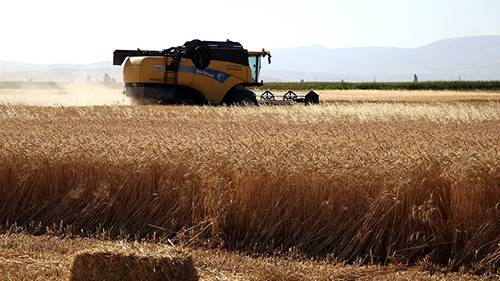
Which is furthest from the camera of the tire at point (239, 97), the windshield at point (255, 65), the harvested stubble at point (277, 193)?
the windshield at point (255, 65)

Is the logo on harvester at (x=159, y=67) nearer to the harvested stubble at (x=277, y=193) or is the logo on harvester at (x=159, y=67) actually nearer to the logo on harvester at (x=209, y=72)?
the logo on harvester at (x=209, y=72)

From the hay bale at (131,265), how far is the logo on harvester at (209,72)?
67.8ft

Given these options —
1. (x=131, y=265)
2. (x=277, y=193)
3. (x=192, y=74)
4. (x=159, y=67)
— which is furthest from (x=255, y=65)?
(x=131, y=265)

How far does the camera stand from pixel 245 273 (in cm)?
667

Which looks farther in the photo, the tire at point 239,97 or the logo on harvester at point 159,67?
the tire at point 239,97

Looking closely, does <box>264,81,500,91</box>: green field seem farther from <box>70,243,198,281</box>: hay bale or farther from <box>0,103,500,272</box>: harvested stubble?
<box>70,243,198,281</box>: hay bale

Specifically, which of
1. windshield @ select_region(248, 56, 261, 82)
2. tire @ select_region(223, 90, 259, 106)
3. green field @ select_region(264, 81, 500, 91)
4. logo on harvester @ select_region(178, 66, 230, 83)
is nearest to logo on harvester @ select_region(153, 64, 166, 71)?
logo on harvester @ select_region(178, 66, 230, 83)

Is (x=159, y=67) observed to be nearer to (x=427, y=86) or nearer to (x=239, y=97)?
(x=239, y=97)

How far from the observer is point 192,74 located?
2597 cm

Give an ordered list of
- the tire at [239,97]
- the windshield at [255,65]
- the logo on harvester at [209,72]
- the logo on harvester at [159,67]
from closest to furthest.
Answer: the logo on harvester at [159,67] → the logo on harvester at [209,72] → the tire at [239,97] → the windshield at [255,65]

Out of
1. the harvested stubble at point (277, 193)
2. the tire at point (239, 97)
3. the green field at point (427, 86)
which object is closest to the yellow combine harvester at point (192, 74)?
the tire at point (239, 97)

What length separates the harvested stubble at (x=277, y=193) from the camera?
7.19 meters

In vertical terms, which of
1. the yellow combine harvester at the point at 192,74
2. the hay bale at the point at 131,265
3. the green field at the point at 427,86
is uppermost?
the yellow combine harvester at the point at 192,74

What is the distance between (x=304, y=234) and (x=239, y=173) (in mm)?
896
